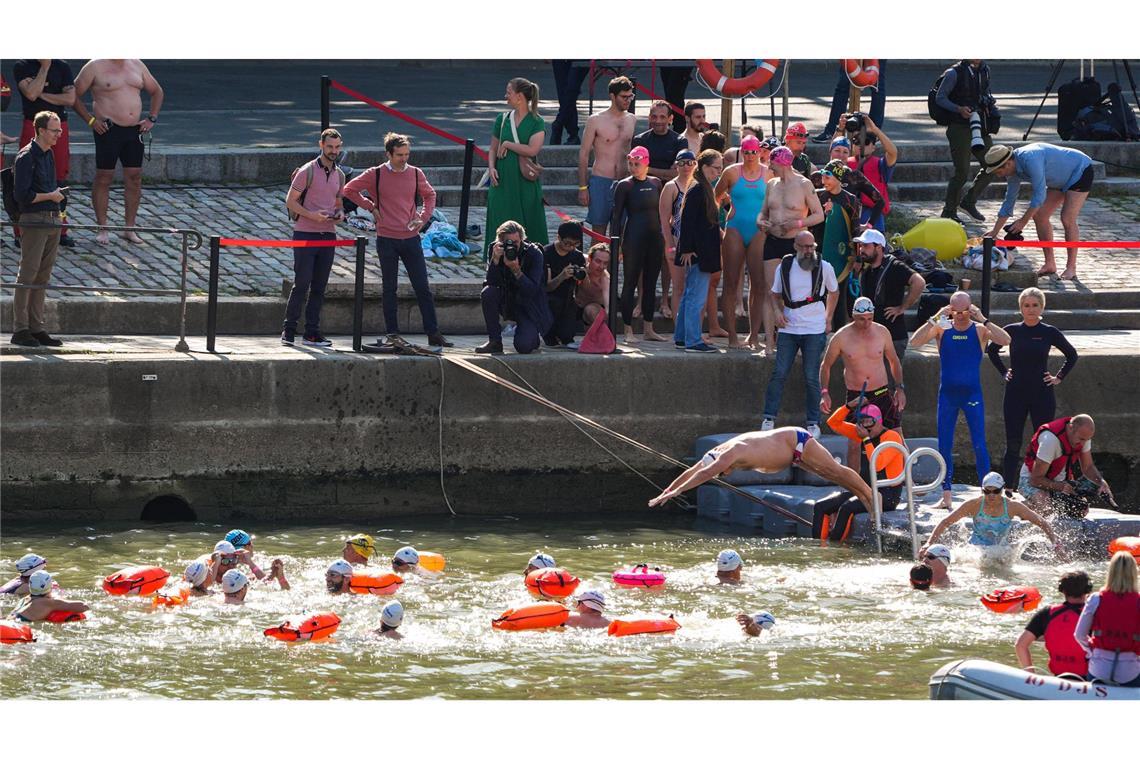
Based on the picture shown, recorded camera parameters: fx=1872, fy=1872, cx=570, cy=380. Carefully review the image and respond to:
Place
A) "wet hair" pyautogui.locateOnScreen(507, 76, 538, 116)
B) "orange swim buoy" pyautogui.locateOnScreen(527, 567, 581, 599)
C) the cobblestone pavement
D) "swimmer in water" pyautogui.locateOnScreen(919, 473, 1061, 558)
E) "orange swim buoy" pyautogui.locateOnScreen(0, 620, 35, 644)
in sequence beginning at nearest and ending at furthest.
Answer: "orange swim buoy" pyautogui.locateOnScreen(0, 620, 35, 644) → "orange swim buoy" pyautogui.locateOnScreen(527, 567, 581, 599) → "swimmer in water" pyautogui.locateOnScreen(919, 473, 1061, 558) → "wet hair" pyautogui.locateOnScreen(507, 76, 538, 116) → the cobblestone pavement

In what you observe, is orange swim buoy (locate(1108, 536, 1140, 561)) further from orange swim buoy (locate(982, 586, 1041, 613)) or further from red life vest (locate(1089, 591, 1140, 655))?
red life vest (locate(1089, 591, 1140, 655))

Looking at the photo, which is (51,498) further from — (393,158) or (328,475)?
(393,158)

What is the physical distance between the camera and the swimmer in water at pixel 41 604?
41.0 ft

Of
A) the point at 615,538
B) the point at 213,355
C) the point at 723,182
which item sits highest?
the point at 723,182

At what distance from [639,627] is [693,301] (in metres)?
5.18

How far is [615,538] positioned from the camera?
15.8 m

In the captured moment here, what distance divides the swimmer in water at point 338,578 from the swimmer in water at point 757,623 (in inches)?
114

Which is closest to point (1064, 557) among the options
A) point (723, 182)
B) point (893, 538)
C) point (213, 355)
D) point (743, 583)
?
point (893, 538)

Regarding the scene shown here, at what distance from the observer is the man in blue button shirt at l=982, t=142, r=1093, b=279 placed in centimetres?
1934

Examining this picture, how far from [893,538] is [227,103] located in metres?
15.1

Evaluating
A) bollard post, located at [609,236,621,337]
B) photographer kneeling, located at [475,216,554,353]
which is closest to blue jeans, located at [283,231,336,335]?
photographer kneeling, located at [475,216,554,353]

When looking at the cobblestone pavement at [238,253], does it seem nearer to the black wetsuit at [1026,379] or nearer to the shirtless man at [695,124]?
the shirtless man at [695,124]

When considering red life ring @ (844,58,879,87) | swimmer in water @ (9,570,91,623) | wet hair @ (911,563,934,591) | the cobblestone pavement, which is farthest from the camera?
red life ring @ (844,58,879,87)

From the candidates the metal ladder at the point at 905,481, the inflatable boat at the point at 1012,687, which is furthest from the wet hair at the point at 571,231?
the inflatable boat at the point at 1012,687
